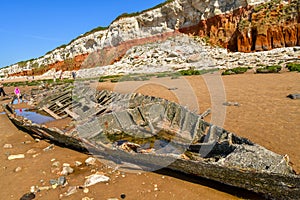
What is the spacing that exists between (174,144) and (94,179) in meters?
2.57

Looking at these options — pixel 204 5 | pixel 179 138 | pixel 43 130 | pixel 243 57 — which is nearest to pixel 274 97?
pixel 179 138

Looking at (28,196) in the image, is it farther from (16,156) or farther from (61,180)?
(16,156)

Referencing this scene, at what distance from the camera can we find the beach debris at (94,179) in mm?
5083

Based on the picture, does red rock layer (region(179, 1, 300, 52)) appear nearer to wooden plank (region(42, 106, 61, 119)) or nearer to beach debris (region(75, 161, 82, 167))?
wooden plank (region(42, 106, 61, 119))

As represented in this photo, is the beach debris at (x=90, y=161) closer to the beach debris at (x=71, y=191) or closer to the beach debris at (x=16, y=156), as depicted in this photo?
the beach debris at (x=71, y=191)

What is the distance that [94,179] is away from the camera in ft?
17.0

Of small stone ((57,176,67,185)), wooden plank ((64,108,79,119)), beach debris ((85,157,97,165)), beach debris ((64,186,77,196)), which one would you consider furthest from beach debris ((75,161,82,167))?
wooden plank ((64,108,79,119))

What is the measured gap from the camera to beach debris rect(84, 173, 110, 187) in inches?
200

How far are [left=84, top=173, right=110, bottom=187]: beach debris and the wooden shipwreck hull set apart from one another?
616mm

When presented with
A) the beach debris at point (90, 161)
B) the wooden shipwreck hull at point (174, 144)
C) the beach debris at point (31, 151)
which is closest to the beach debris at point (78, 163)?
the beach debris at point (90, 161)

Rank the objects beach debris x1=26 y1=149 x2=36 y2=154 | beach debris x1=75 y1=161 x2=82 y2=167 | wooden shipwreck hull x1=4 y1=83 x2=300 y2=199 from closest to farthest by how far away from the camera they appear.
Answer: wooden shipwreck hull x1=4 y1=83 x2=300 y2=199, beach debris x1=75 y1=161 x2=82 y2=167, beach debris x1=26 y1=149 x2=36 y2=154

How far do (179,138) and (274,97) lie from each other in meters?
7.21

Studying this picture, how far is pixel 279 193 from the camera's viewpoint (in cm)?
359

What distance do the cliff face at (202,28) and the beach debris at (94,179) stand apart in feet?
108
